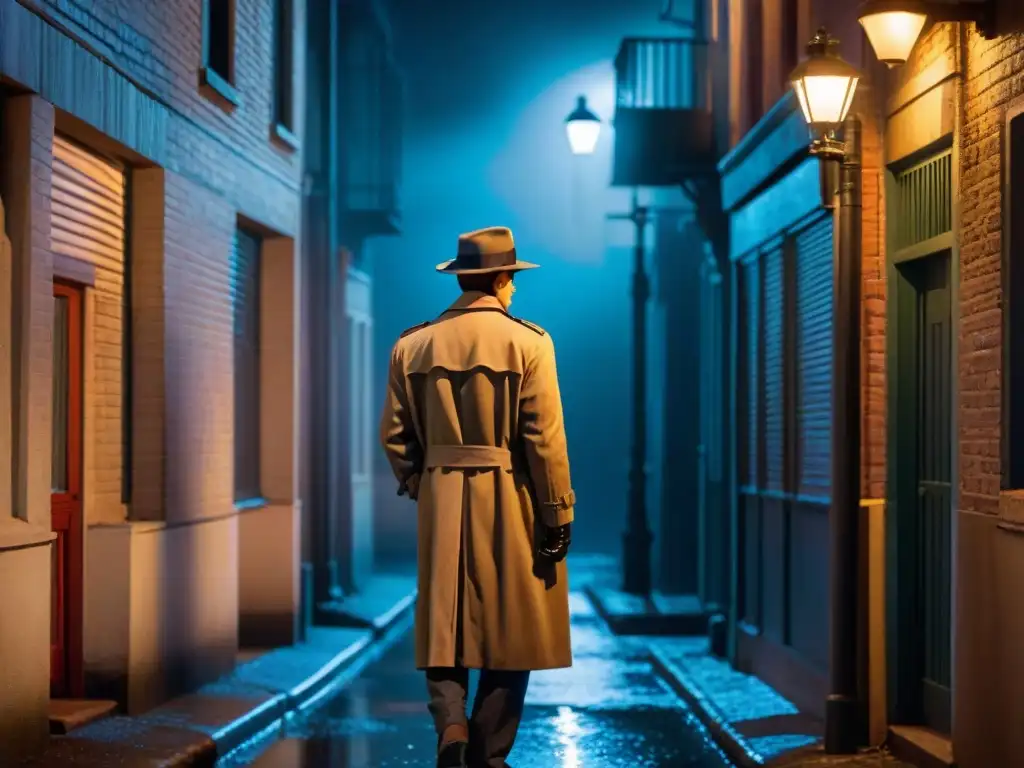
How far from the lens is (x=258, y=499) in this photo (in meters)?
14.1

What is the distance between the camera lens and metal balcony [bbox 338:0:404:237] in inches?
756

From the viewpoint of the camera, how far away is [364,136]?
19.5 meters

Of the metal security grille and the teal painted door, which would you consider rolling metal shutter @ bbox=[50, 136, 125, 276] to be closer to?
the metal security grille

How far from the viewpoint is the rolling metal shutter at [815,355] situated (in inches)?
416

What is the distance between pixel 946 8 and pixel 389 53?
14.2 metres

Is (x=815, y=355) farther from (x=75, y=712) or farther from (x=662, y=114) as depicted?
(x=662, y=114)

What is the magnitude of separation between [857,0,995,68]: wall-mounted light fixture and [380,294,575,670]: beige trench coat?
2.20 metres

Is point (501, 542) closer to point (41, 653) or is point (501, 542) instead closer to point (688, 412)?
point (41, 653)

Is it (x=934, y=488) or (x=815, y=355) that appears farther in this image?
(x=815, y=355)

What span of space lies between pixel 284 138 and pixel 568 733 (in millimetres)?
6281

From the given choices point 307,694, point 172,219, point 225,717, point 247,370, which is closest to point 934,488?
point 225,717

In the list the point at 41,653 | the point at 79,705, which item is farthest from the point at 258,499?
the point at 41,653

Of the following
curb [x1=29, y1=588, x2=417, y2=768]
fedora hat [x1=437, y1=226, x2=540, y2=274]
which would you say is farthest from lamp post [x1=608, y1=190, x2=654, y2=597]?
fedora hat [x1=437, y1=226, x2=540, y2=274]

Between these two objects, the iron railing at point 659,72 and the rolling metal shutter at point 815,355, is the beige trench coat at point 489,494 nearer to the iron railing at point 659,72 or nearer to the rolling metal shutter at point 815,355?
the rolling metal shutter at point 815,355
